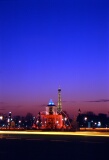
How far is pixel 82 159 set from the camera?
64.1 feet

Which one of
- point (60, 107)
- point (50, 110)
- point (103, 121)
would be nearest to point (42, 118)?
point (50, 110)

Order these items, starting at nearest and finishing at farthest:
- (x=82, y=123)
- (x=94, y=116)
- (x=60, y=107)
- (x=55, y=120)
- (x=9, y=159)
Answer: (x=9, y=159) < (x=55, y=120) < (x=60, y=107) < (x=82, y=123) < (x=94, y=116)

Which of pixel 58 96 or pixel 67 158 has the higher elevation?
pixel 58 96

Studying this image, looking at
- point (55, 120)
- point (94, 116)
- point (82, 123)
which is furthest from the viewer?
point (94, 116)

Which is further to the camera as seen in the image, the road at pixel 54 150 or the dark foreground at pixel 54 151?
the road at pixel 54 150

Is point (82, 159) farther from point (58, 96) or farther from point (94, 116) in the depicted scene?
point (94, 116)

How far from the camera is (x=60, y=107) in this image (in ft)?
403

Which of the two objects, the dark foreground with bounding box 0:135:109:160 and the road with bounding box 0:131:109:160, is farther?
the road with bounding box 0:131:109:160

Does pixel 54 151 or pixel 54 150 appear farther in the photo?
pixel 54 150

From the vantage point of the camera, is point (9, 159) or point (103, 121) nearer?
point (9, 159)

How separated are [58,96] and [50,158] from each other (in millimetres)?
104522

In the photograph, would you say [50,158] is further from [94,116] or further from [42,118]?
[94,116]

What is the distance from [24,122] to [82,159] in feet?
580

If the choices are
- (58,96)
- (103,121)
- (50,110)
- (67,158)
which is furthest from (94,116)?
(67,158)
